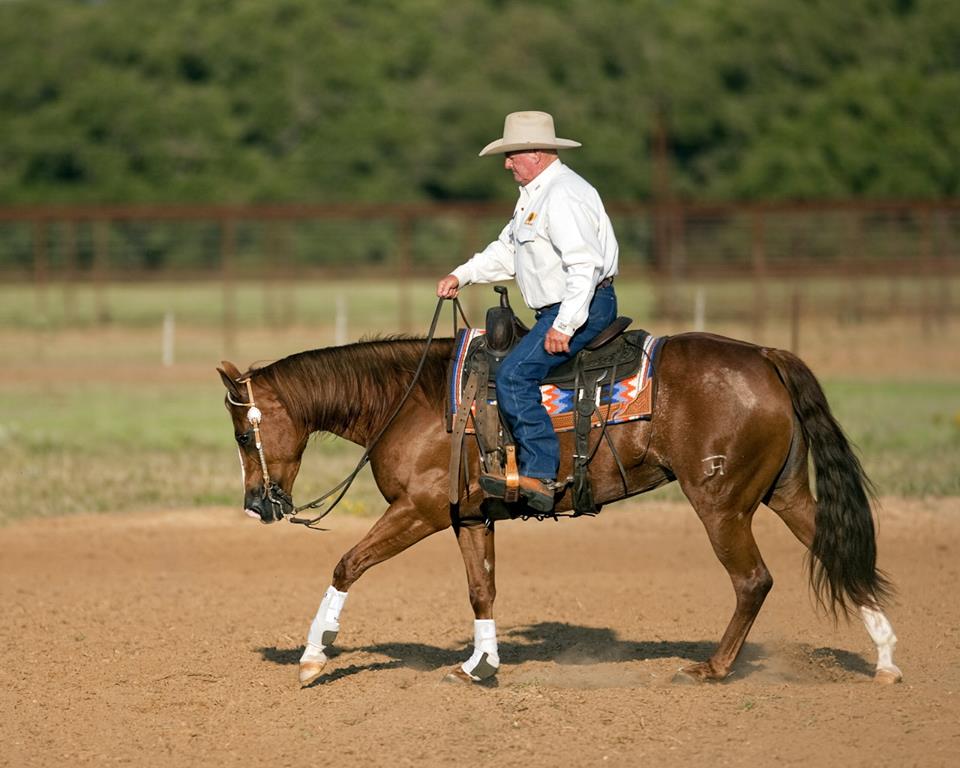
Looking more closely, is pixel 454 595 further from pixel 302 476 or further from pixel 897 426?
pixel 897 426

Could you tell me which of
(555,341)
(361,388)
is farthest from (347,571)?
(555,341)

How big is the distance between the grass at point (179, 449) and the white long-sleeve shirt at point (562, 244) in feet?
17.5

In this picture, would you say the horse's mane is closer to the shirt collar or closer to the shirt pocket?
the shirt pocket

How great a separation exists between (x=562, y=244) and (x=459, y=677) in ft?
7.29

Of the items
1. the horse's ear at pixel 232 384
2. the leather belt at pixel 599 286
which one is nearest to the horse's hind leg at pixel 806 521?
the leather belt at pixel 599 286

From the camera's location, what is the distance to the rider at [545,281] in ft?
20.4

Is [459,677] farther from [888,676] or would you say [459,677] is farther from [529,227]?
[529,227]

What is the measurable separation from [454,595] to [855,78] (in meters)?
42.1

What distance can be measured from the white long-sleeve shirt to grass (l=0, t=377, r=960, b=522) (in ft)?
17.5

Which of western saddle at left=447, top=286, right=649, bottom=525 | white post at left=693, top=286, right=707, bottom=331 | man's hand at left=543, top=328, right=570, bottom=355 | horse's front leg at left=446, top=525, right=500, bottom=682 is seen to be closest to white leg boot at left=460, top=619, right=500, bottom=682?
horse's front leg at left=446, top=525, right=500, bottom=682

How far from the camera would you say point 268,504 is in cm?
662

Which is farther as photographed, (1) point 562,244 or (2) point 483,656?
(2) point 483,656

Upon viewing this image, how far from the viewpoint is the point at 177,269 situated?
1364 inches

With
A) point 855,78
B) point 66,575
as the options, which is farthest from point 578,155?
point 66,575
